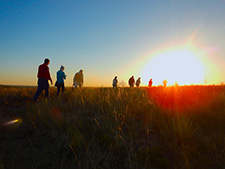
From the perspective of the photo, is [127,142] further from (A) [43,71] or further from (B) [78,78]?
(B) [78,78]

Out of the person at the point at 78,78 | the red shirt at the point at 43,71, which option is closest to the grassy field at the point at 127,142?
the red shirt at the point at 43,71

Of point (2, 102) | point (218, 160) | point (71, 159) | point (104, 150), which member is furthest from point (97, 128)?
point (2, 102)

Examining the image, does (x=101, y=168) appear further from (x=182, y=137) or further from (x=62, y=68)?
(x=62, y=68)

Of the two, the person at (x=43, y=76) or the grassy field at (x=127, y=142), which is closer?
the grassy field at (x=127, y=142)

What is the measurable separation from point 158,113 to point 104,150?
168 cm

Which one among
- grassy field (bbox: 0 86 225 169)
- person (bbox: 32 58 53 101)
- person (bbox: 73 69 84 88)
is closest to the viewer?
grassy field (bbox: 0 86 225 169)

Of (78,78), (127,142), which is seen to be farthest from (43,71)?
(127,142)

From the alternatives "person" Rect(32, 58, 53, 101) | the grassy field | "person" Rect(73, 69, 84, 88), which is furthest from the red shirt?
"person" Rect(73, 69, 84, 88)

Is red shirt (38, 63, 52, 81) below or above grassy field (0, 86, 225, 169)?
above

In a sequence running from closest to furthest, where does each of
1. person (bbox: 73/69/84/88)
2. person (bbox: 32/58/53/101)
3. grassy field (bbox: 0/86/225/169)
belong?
grassy field (bbox: 0/86/225/169), person (bbox: 32/58/53/101), person (bbox: 73/69/84/88)

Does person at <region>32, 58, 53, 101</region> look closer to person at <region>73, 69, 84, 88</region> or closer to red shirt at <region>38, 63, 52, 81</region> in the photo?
red shirt at <region>38, 63, 52, 81</region>

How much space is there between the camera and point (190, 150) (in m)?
2.10

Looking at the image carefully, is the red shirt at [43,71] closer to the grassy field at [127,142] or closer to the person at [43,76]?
the person at [43,76]

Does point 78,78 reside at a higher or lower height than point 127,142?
higher
